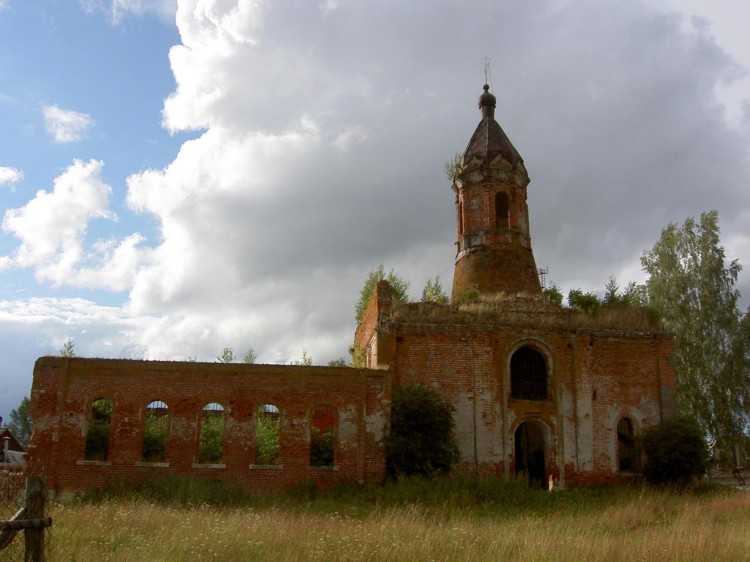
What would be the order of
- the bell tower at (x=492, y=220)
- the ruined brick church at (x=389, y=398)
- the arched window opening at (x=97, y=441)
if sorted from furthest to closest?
the bell tower at (x=492, y=220)
the arched window opening at (x=97, y=441)
the ruined brick church at (x=389, y=398)

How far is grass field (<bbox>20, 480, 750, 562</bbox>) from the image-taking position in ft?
29.6

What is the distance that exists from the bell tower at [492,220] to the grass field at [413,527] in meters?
8.00

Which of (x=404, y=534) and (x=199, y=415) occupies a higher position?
(x=199, y=415)

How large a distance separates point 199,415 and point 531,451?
1034cm

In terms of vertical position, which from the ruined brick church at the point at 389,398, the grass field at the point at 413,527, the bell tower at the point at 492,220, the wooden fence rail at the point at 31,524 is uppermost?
the bell tower at the point at 492,220

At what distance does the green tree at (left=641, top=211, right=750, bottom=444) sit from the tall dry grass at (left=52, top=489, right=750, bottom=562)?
1367 centimetres

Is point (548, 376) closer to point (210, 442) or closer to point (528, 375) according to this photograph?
point (528, 375)

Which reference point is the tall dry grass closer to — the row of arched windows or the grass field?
the grass field

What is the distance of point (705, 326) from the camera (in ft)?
94.0

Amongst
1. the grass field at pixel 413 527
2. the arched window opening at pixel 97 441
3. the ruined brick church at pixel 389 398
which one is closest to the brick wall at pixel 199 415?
the ruined brick church at pixel 389 398

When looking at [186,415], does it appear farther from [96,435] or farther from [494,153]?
[494,153]

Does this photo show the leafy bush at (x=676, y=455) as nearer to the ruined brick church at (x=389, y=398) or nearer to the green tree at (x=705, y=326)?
the ruined brick church at (x=389, y=398)

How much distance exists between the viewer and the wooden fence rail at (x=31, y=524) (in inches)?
223

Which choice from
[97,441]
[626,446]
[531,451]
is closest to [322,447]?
[97,441]
